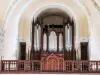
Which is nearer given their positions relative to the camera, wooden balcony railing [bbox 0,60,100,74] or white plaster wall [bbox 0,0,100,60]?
wooden balcony railing [bbox 0,60,100,74]

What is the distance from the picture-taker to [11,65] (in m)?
14.6

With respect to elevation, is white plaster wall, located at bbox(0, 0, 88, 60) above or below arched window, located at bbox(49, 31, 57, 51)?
above

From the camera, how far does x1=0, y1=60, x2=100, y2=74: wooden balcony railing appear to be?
13797 millimetres

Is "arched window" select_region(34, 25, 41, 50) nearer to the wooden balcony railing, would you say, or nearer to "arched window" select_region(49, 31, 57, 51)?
"arched window" select_region(49, 31, 57, 51)

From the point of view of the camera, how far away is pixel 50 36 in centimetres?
1642

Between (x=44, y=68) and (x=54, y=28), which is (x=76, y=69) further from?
(x=54, y=28)

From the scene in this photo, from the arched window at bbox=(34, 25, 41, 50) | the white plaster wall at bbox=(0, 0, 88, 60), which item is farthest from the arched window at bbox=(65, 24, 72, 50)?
the arched window at bbox=(34, 25, 41, 50)

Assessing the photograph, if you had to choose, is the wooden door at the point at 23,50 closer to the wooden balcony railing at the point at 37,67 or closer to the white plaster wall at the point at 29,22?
the white plaster wall at the point at 29,22

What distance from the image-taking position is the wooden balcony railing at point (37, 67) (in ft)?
45.3

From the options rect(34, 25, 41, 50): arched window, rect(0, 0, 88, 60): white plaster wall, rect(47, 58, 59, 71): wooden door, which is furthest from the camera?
rect(34, 25, 41, 50): arched window

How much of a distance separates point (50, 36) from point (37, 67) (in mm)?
2534

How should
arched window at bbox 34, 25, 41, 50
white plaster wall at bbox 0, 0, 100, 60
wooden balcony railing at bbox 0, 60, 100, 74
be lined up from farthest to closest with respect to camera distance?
arched window at bbox 34, 25, 41, 50 → white plaster wall at bbox 0, 0, 100, 60 → wooden balcony railing at bbox 0, 60, 100, 74

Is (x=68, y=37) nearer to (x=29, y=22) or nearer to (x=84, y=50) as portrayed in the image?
(x=84, y=50)

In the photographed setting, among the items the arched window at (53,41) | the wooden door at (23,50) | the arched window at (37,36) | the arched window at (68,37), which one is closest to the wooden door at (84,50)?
the arched window at (68,37)
